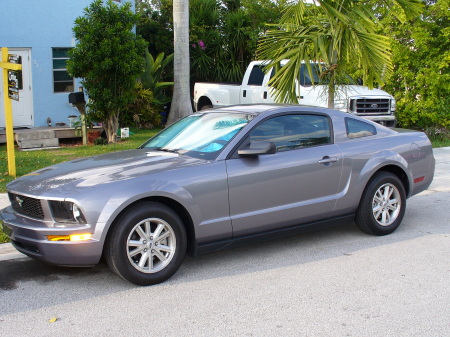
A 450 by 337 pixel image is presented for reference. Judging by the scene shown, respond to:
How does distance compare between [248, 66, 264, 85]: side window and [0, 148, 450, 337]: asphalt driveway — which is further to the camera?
[248, 66, 264, 85]: side window

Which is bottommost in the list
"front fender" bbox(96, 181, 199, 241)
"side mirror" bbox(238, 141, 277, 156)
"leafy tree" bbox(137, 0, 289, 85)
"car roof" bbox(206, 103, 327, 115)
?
"front fender" bbox(96, 181, 199, 241)

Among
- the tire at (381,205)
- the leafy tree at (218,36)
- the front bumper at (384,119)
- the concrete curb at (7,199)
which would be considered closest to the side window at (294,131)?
the tire at (381,205)

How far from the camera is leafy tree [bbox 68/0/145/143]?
515 inches

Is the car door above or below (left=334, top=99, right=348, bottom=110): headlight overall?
below

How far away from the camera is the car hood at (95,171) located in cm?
518

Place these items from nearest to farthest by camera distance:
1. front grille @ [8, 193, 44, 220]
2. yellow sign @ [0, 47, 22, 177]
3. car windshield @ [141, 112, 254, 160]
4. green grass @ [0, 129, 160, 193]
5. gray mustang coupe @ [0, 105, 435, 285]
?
gray mustang coupe @ [0, 105, 435, 285] → front grille @ [8, 193, 44, 220] → car windshield @ [141, 112, 254, 160] → yellow sign @ [0, 47, 22, 177] → green grass @ [0, 129, 160, 193]

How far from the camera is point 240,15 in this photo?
19.8 metres

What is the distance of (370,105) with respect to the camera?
1395 centimetres

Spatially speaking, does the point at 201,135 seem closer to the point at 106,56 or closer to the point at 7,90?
the point at 7,90

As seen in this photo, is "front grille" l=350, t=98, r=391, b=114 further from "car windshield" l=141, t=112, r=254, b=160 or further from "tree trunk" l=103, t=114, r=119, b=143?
"car windshield" l=141, t=112, r=254, b=160

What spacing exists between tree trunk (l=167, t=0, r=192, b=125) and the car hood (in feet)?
29.9

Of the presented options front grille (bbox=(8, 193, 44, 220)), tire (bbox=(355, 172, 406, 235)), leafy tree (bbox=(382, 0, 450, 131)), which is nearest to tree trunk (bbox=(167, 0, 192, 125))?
leafy tree (bbox=(382, 0, 450, 131))

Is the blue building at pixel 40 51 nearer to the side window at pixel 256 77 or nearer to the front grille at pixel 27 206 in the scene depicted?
the side window at pixel 256 77

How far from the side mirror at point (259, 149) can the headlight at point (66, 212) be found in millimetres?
1674
